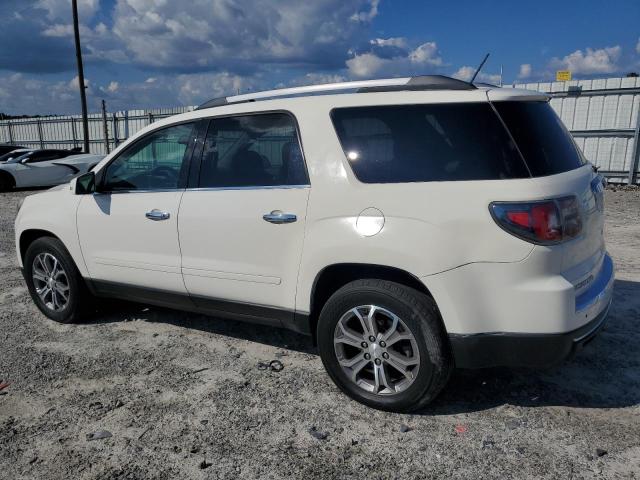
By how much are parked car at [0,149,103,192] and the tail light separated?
1491 centimetres

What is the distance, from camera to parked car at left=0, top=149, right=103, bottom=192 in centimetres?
1562

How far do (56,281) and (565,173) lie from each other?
417cm

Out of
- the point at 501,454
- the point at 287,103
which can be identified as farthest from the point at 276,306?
the point at 501,454

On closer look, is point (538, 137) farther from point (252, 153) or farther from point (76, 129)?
point (76, 129)

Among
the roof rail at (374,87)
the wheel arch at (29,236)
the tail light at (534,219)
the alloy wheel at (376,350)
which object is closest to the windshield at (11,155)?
the wheel arch at (29,236)

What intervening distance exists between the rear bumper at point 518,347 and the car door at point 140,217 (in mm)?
2088

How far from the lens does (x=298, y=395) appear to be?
11.3ft

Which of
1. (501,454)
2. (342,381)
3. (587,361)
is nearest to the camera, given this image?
(501,454)

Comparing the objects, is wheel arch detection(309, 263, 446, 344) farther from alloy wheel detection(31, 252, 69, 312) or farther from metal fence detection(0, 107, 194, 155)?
metal fence detection(0, 107, 194, 155)

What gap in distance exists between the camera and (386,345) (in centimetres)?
309

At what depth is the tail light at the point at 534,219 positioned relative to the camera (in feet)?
8.65

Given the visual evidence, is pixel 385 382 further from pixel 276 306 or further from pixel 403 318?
pixel 276 306

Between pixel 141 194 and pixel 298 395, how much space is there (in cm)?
191

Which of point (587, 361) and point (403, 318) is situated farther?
point (587, 361)
